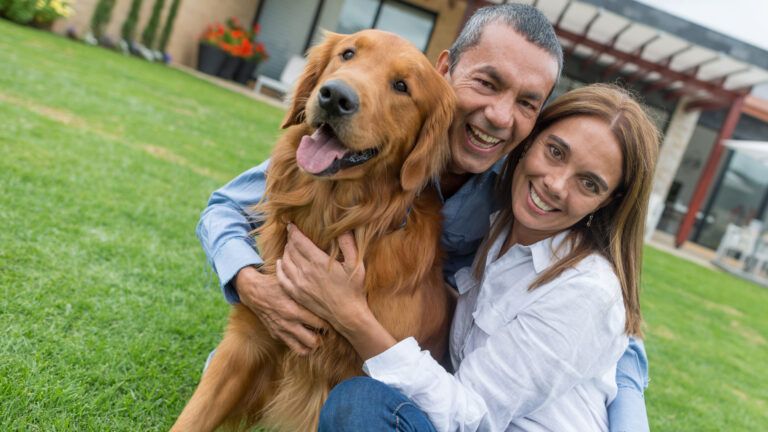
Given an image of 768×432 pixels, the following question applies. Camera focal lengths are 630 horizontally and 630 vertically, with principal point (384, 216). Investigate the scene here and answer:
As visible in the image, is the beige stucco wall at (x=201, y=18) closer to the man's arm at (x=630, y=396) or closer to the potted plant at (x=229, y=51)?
the potted plant at (x=229, y=51)

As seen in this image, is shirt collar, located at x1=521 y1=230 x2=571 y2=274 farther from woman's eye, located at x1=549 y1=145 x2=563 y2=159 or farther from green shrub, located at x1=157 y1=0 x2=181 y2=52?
green shrub, located at x1=157 y1=0 x2=181 y2=52

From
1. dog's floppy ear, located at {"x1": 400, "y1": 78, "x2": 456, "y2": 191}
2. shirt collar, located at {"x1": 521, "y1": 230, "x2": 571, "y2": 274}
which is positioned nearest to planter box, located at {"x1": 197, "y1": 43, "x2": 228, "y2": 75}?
dog's floppy ear, located at {"x1": 400, "y1": 78, "x2": 456, "y2": 191}

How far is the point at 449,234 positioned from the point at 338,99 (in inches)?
34.0

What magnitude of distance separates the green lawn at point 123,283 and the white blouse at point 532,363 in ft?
3.59

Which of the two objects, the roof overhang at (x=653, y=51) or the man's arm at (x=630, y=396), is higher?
the roof overhang at (x=653, y=51)

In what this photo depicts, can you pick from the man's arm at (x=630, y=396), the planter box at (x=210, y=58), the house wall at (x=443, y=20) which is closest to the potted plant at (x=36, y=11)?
the planter box at (x=210, y=58)

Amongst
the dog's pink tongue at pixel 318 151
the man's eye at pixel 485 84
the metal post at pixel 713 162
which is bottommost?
the dog's pink tongue at pixel 318 151

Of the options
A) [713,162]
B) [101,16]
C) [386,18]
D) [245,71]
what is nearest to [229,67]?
[245,71]

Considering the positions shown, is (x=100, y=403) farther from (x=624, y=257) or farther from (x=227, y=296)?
(x=624, y=257)

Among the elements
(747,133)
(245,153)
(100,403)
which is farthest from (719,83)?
(100,403)

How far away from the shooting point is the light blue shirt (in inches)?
91.0

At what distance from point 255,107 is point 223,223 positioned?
10300 mm

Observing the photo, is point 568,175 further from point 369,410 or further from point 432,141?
point 369,410

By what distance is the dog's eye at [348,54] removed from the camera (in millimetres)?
2215
